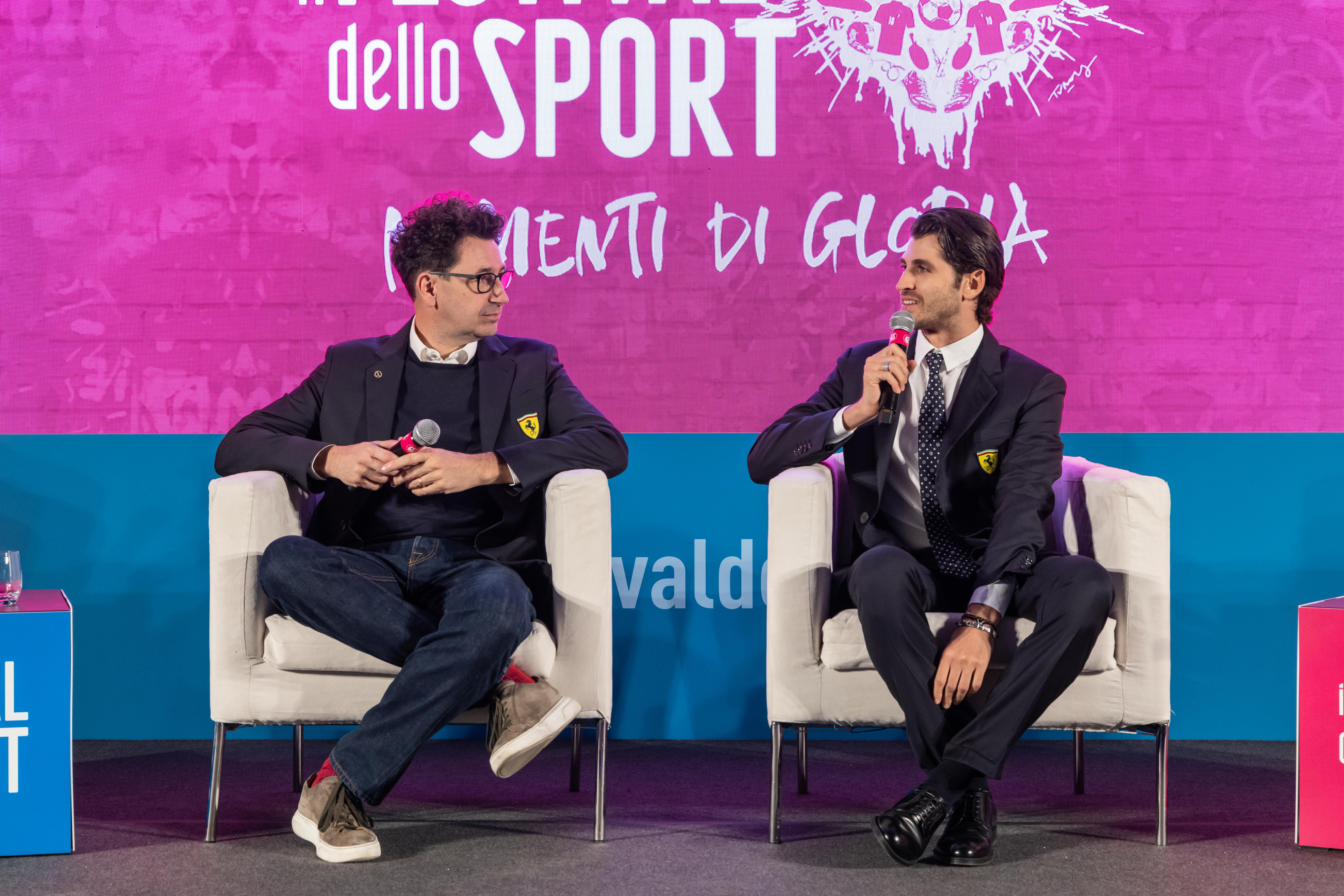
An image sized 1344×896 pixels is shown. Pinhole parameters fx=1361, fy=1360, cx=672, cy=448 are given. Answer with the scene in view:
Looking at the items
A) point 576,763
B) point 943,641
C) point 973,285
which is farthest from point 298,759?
point 973,285

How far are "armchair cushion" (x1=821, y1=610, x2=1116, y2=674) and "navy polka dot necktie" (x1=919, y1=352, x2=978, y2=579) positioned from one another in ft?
0.56

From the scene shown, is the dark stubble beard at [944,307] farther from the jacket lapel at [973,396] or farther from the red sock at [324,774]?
the red sock at [324,774]

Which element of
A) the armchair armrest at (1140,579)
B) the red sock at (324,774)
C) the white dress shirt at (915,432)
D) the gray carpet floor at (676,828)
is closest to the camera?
the gray carpet floor at (676,828)

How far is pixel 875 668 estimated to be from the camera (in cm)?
262

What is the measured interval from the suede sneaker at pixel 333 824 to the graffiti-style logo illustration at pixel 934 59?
2.24 m

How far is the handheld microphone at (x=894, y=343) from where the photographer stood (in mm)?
2730

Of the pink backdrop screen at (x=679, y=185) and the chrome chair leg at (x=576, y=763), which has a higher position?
the pink backdrop screen at (x=679, y=185)

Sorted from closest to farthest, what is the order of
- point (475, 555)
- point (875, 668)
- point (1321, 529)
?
1. point (875, 668)
2. point (475, 555)
3. point (1321, 529)

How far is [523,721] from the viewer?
2520 millimetres

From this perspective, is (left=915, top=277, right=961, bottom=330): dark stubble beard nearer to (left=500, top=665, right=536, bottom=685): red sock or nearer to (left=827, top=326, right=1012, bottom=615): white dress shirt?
(left=827, top=326, right=1012, bottom=615): white dress shirt

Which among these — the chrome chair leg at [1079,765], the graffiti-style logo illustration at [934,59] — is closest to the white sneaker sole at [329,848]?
the chrome chair leg at [1079,765]

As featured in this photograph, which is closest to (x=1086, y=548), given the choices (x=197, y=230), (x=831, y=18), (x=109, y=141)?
(x=831, y=18)

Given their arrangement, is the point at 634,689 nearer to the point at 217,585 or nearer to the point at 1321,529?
the point at 217,585

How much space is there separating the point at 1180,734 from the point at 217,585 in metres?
2.54
